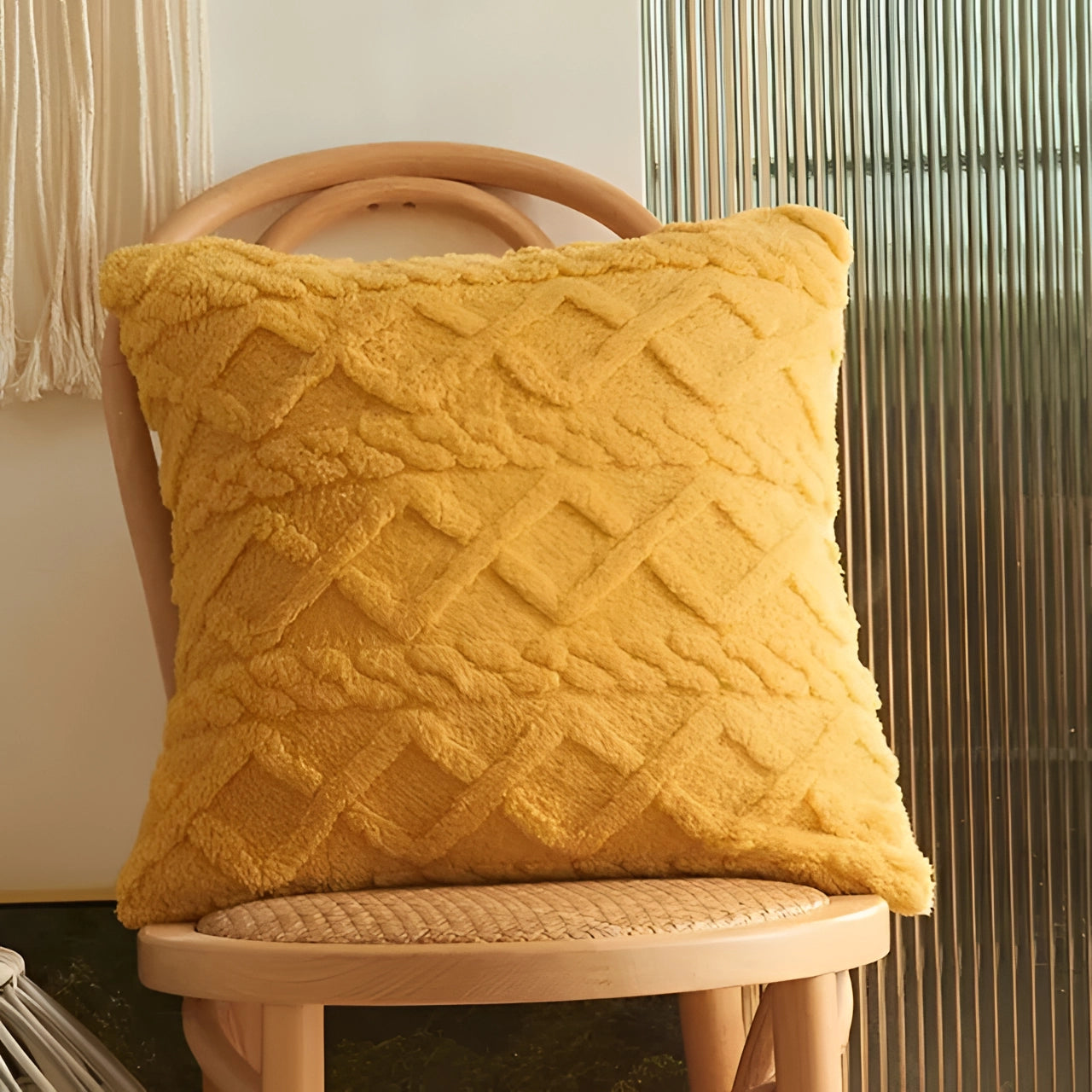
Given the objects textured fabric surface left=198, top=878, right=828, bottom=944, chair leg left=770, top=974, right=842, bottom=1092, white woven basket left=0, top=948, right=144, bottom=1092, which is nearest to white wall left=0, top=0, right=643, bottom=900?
white woven basket left=0, top=948, right=144, bottom=1092

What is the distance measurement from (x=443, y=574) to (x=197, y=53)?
2.22 ft

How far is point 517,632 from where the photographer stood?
668 mm

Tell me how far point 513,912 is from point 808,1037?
17 centimetres

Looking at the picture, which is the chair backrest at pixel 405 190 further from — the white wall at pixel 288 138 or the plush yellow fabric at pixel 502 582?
the plush yellow fabric at pixel 502 582

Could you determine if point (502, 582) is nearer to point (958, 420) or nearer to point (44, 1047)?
point (44, 1047)

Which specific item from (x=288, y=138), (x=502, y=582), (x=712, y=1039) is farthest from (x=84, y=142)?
(x=712, y=1039)

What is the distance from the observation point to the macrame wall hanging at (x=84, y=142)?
104 cm

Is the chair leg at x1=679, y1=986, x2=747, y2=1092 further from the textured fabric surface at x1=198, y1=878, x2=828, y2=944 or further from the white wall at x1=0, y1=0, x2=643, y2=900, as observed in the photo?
the white wall at x1=0, y1=0, x2=643, y2=900

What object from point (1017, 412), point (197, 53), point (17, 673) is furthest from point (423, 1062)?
point (197, 53)

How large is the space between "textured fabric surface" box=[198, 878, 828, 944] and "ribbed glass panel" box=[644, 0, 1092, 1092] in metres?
0.48

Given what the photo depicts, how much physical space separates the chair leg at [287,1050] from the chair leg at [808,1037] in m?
0.25

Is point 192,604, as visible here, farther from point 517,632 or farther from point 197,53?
point 197,53

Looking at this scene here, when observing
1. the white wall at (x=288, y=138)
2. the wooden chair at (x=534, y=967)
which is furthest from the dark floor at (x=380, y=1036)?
the wooden chair at (x=534, y=967)

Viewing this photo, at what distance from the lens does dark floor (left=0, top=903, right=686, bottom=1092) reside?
3.33 feet
